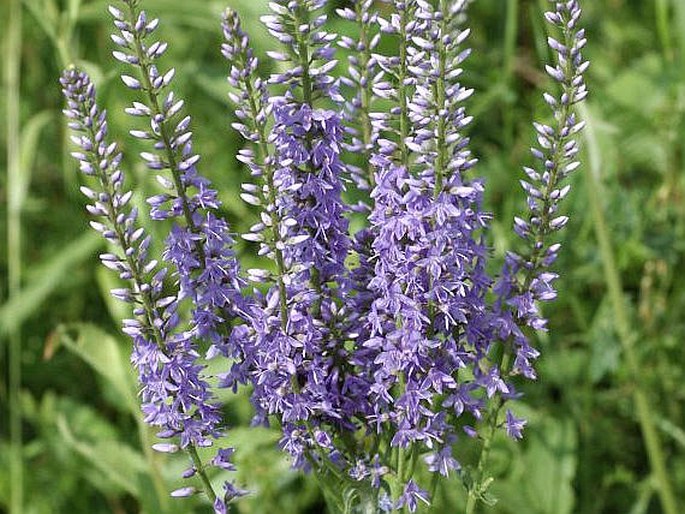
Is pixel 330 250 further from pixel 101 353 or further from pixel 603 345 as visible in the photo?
pixel 603 345

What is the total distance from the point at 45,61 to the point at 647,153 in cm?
311

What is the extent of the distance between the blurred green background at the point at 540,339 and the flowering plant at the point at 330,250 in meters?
1.04

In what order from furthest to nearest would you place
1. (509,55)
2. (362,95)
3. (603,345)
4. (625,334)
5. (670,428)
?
(509,55) → (603,345) → (670,428) → (625,334) → (362,95)

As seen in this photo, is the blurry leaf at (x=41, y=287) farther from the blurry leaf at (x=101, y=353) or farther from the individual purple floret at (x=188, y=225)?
the individual purple floret at (x=188, y=225)

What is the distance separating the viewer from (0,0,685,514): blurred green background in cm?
343

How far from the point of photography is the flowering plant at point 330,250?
6.10 feet

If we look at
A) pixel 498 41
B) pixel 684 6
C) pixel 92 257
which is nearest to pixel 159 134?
pixel 684 6

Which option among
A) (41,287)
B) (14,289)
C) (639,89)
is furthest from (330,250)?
(639,89)

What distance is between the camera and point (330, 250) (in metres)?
1.99

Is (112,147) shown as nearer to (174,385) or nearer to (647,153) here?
(174,385)

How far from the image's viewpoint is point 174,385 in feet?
6.38

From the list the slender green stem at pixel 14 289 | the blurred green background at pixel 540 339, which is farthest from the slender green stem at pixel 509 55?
the slender green stem at pixel 14 289

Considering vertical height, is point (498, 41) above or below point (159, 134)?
above

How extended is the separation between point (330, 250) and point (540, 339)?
2.08 meters
